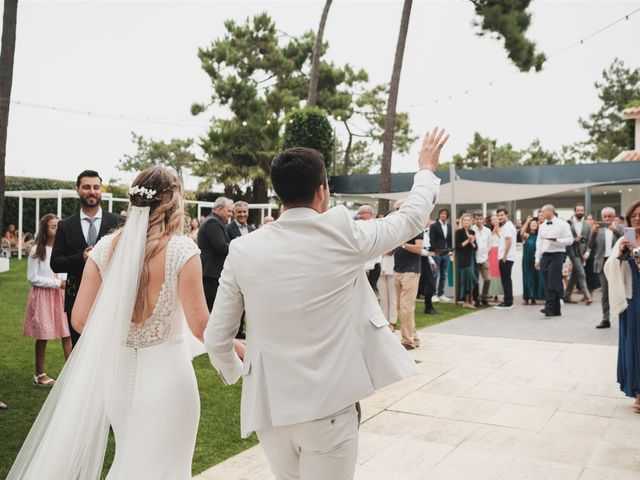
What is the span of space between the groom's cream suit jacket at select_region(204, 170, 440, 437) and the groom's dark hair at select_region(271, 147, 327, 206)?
0.05 m

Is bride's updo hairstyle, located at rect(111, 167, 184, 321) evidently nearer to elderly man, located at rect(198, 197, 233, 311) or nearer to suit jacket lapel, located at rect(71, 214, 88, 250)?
suit jacket lapel, located at rect(71, 214, 88, 250)

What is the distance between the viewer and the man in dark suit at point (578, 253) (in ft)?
41.6

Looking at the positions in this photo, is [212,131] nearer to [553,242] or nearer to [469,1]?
[469,1]

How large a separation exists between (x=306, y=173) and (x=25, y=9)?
477cm

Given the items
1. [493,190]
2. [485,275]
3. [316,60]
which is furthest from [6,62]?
[316,60]

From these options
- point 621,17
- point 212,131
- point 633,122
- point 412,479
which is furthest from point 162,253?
point 633,122

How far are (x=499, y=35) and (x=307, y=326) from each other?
1623 cm

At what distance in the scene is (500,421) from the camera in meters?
4.91

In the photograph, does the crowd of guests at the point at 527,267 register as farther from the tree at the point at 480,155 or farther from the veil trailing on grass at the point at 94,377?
the tree at the point at 480,155

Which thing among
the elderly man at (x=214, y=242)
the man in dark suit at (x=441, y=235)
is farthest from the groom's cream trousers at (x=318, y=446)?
the man in dark suit at (x=441, y=235)

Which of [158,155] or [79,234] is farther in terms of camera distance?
[158,155]

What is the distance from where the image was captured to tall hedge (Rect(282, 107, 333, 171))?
18031 millimetres

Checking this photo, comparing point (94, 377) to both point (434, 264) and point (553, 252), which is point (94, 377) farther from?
point (434, 264)

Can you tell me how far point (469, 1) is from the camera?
16.3m
